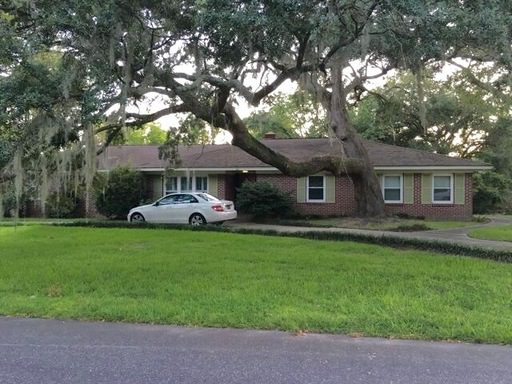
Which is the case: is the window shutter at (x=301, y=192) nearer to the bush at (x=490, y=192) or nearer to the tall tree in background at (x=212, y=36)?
the bush at (x=490, y=192)

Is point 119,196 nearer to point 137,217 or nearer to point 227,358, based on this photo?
point 137,217

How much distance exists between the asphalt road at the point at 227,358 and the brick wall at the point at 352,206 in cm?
1836

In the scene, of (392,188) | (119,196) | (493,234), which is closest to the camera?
(493,234)

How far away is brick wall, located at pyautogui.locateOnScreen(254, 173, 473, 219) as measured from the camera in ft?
76.3

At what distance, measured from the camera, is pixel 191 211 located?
20.4 m

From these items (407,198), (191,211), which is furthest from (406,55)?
(407,198)

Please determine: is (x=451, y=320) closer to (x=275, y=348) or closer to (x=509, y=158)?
(x=275, y=348)

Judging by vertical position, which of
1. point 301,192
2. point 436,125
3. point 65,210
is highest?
point 436,125

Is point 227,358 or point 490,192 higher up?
point 490,192

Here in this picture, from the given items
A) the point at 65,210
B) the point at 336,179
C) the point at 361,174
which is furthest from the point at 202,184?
the point at 361,174

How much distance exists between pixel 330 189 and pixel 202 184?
20.2 ft

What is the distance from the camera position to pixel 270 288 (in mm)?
7824

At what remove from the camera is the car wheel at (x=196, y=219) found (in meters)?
20.4

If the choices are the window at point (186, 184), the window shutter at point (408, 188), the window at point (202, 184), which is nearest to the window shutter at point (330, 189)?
the window shutter at point (408, 188)
